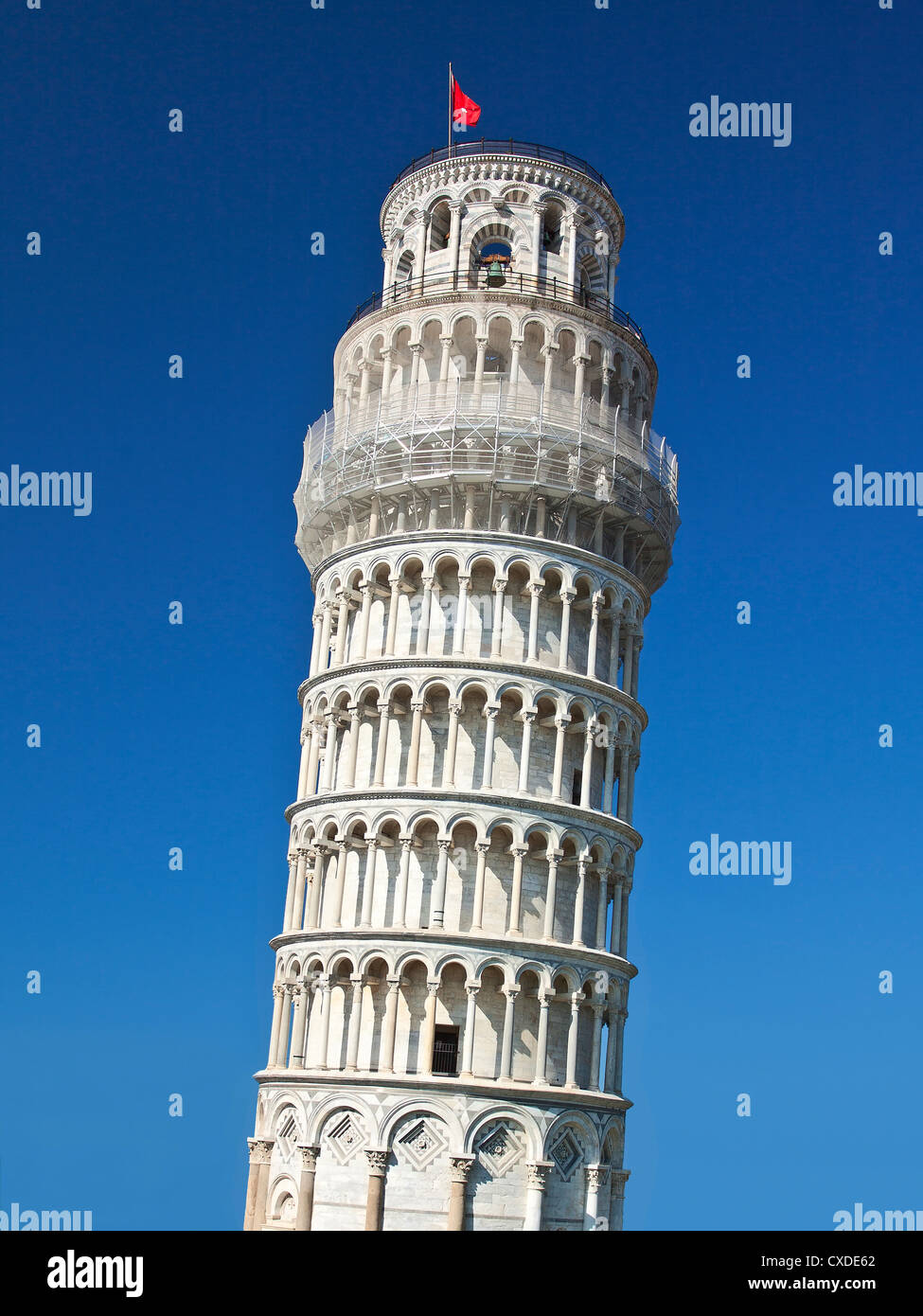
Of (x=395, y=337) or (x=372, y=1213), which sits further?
(x=395, y=337)

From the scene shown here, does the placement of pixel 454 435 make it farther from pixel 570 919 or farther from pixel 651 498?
pixel 570 919

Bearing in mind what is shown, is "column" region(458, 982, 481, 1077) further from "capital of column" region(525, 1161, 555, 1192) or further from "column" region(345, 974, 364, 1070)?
"column" region(345, 974, 364, 1070)

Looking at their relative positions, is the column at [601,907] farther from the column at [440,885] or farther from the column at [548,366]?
the column at [548,366]

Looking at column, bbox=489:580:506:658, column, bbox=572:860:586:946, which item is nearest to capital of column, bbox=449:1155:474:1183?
column, bbox=572:860:586:946

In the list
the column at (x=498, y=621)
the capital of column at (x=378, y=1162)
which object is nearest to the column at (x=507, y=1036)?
the capital of column at (x=378, y=1162)

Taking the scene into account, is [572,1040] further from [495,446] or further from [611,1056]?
[495,446]

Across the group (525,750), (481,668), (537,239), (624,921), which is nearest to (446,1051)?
(624,921)
